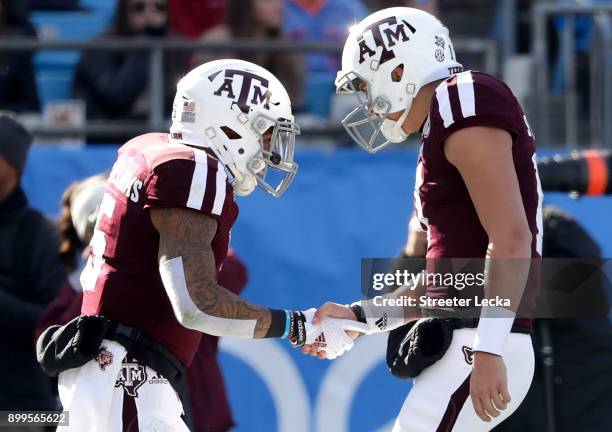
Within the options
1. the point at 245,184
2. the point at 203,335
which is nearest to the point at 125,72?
the point at 203,335

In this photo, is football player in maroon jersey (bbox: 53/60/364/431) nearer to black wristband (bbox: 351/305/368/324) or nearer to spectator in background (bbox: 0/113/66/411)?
black wristband (bbox: 351/305/368/324)

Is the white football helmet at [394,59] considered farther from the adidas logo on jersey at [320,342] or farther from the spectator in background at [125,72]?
the spectator in background at [125,72]

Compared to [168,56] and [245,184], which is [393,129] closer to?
[245,184]

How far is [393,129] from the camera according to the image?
444 cm

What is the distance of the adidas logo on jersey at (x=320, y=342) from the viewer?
4281mm

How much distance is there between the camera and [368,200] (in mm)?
6941

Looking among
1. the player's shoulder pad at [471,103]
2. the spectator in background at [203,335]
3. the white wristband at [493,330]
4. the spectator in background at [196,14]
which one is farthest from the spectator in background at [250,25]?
the white wristband at [493,330]

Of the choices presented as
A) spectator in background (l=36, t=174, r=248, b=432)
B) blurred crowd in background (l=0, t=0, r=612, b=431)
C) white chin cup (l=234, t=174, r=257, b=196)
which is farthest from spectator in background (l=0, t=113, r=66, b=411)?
white chin cup (l=234, t=174, r=257, b=196)

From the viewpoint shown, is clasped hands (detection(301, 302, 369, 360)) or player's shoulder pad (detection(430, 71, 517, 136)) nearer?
player's shoulder pad (detection(430, 71, 517, 136))

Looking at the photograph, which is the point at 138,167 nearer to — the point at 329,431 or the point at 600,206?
the point at 329,431

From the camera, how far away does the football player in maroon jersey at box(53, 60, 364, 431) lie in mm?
3973

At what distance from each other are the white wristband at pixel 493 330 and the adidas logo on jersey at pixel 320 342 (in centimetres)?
58

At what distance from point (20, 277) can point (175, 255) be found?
200 cm

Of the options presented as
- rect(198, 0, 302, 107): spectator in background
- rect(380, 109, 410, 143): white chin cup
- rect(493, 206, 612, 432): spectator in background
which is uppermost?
rect(198, 0, 302, 107): spectator in background
